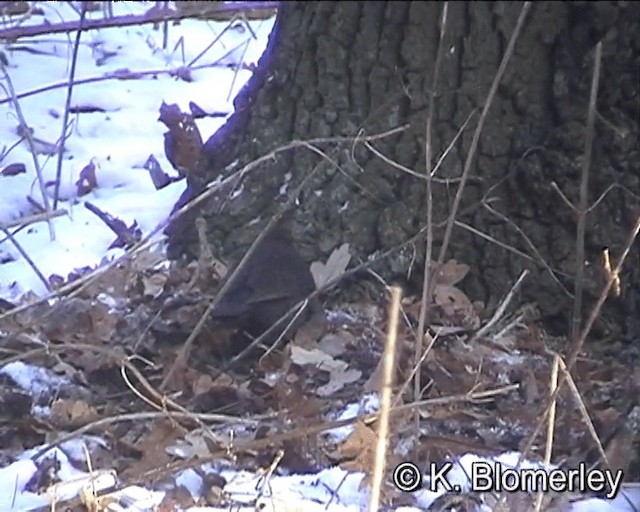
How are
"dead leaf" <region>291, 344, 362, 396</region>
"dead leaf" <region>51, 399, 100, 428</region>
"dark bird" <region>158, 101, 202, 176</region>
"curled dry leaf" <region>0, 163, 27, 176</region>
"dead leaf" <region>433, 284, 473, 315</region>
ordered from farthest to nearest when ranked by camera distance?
→ 1. "curled dry leaf" <region>0, 163, 27, 176</region>
2. "dark bird" <region>158, 101, 202, 176</region>
3. "dead leaf" <region>433, 284, 473, 315</region>
4. "dead leaf" <region>291, 344, 362, 396</region>
5. "dead leaf" <region>51, 399, 100, 428</region>

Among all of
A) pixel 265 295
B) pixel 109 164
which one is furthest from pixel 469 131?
pixel 109 164

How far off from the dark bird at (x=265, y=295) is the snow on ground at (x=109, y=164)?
38 cm

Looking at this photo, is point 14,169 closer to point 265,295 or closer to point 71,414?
point 265,295

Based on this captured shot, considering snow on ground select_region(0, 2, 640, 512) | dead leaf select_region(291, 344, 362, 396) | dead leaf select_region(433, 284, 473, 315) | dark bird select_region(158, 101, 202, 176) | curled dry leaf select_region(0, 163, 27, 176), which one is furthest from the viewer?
curled dry leaf select_region(0, 163, 27, 176)

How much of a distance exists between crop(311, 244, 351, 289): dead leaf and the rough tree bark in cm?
3

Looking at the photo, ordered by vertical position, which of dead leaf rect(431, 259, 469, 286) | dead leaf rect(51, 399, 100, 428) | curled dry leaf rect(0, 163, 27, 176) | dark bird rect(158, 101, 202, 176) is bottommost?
dead leaf rect(51, 399, 100, 428)

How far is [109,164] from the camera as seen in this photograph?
377 centimetres

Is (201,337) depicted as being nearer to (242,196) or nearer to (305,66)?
(242,196)

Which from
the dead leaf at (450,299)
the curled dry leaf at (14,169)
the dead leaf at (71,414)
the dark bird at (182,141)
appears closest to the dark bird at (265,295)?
the dead leaf at (450,299)

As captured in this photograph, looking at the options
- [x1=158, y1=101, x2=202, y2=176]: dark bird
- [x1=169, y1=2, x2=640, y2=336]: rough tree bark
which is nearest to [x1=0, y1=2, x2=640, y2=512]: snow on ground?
[x1=158, y1=101, x2=202, y2=176]: dark bird

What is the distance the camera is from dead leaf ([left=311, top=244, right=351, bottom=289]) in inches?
108

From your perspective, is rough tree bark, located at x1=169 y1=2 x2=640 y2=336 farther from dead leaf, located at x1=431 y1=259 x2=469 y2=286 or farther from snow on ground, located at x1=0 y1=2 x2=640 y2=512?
snow on ground, located at x1=0 y1=2 x2=640 y2=512

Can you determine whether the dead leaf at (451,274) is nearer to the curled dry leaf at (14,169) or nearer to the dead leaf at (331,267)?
the dead leaf at (331,267)

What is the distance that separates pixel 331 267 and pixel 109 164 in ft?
4.25
